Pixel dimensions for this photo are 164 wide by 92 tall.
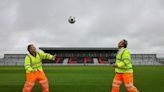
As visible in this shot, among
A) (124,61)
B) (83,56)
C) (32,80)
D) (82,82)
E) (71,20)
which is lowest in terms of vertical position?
(82,82)

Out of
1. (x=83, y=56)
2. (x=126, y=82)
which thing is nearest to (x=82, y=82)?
(x=126, y=82)

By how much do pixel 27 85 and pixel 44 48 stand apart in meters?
82.8

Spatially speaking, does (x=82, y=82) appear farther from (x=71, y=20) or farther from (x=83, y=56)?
(x=83, y=56)

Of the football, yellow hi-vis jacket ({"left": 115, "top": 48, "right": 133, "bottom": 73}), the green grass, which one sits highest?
the football

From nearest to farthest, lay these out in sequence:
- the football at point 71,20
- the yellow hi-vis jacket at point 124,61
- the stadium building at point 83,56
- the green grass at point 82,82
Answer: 1. the yellow hi-vis jacket at point 124,61
2. the green grass at point 82,82
3. the football at point 71,20
4. the stadium building at point 83,56

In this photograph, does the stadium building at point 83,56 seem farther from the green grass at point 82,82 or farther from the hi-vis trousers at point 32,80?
the hi-vis trousers at point 32,80

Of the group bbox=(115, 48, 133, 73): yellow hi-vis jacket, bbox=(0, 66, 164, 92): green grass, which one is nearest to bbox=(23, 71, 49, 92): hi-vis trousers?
bbox=(115, 48, 133, 73): yellow hi-vis jacket

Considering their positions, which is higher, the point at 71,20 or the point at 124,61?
the point at 71,20

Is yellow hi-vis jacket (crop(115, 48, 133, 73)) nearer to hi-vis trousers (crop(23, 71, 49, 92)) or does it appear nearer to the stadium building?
hi-vis trousers (crop(23, 71, 49, 92))

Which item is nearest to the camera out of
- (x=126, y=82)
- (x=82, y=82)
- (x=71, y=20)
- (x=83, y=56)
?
(x=126, y=82)

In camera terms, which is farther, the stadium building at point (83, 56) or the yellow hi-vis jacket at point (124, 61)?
the stadium building at point (83, 56)

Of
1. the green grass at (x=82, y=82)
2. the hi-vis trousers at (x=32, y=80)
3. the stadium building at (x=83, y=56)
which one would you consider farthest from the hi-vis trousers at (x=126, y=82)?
the stadium building at (x=83, y=56)

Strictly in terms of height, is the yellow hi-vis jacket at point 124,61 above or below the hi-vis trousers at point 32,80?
above

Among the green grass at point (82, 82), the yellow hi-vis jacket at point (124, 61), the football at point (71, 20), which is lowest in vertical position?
the green grass at point (82, 82)
